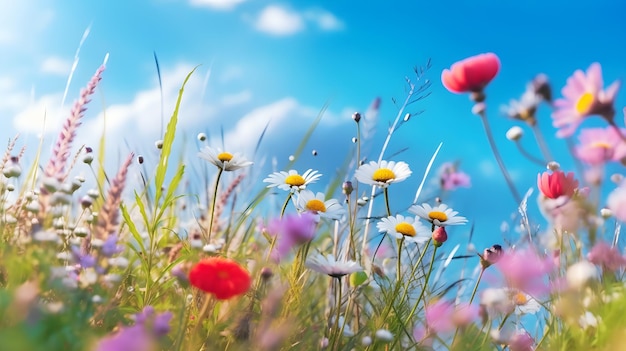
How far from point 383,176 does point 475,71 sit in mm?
645

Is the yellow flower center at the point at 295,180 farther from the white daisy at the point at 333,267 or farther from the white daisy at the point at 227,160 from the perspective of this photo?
the white daisy at the point at 333,267

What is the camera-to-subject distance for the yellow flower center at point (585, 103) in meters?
1.24

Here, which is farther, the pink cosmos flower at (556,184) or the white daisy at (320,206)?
the white daisy at (320,206)

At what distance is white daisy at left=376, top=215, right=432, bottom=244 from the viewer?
1.88m

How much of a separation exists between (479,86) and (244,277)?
2.15 feet

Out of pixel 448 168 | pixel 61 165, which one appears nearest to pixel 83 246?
pixel 61 165

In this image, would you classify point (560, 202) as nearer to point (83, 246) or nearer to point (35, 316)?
point (35, 316)

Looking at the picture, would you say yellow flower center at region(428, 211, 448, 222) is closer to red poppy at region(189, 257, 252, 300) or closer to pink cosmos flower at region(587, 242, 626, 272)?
pink cosmos flower at region(587, 242, 626, 272)

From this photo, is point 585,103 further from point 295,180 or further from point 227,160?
point 227,160

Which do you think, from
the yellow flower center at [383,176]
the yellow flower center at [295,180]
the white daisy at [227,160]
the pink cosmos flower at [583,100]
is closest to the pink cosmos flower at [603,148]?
the pink cosmos flower at [583,100]

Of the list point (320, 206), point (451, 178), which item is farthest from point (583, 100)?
point (451, 178)

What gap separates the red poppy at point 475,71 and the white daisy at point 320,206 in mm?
588

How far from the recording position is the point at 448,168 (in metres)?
3.38

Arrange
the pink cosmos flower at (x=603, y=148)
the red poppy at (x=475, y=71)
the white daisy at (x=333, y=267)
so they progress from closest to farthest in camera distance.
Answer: the pink cosmos flower at (x=603, y=148) < the red poppy at (x=475, y=71) < the white daisy at (x=333, y=267)
